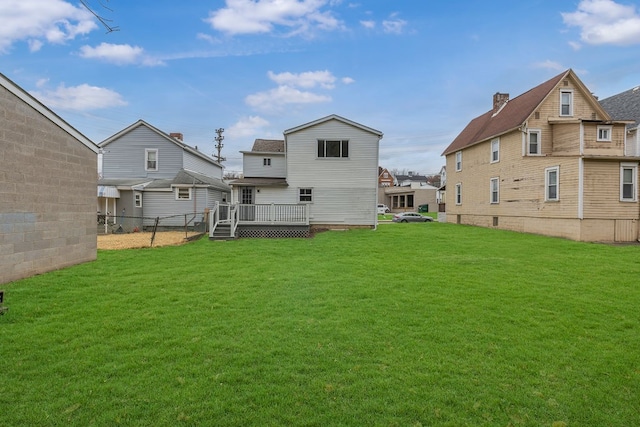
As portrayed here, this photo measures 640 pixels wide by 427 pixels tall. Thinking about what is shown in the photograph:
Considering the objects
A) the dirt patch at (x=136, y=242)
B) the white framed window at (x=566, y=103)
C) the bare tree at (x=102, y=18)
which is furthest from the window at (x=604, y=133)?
the bare tree at (x=102, y=18)

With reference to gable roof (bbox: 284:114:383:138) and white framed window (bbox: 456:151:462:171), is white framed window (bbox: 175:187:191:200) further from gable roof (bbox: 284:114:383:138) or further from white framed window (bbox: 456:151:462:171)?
white framed window (bbox: 456:151:462:171)

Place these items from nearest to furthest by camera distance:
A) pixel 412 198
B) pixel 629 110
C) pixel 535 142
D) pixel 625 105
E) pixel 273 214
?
pixel 273 214 < pixel 535 142 < pixel 629 110 < pixel 625 105 < pixel 412 198

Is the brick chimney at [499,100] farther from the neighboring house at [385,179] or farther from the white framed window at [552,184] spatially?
the neighboring house at [385,179]

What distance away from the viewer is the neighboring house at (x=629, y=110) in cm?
2095

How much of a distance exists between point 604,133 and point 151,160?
1093 inches

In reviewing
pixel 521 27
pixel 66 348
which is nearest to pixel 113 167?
pixel 66 348

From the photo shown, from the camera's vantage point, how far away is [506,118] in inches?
868

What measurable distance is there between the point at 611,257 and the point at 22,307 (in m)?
15.1

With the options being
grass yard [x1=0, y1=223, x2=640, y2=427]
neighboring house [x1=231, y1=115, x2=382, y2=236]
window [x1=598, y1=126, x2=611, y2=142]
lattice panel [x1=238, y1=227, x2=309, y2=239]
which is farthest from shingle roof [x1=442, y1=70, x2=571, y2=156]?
grass yard [x1=0, y1=223, x2=640, y2=427]

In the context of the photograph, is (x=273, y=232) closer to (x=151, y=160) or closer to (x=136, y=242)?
(x=136, y=242)

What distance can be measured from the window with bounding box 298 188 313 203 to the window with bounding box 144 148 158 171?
37.3 feet

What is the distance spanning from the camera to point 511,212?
2030 cm

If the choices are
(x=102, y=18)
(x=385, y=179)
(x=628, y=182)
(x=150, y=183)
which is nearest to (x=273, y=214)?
(x=150, y=183)

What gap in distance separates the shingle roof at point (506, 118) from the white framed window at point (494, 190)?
2.95m
